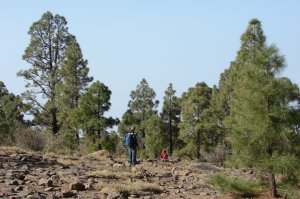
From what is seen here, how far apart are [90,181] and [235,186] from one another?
4.80 metres

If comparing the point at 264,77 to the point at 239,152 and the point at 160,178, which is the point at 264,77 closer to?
the point at 239,152

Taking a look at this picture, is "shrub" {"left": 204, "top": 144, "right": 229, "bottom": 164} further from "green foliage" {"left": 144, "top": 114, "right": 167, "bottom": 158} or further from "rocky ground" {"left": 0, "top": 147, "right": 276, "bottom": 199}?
"rocky ground" {"left": 0, "top": 147, "right": 276, "bottom": 199}

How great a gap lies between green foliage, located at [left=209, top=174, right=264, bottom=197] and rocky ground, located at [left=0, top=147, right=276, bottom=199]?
349 millimetres

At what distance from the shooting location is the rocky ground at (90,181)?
14.3 m

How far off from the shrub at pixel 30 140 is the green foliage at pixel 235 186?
19.8 metres

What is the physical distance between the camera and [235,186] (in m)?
16.0

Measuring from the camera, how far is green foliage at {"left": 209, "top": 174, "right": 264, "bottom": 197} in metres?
15.9

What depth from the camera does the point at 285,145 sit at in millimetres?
15211

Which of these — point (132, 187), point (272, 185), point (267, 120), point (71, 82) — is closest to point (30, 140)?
point (71, 82)

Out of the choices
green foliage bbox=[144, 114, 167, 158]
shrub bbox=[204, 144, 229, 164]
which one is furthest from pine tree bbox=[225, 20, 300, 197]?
green foliage bbox=[144, 114, 167, 158]

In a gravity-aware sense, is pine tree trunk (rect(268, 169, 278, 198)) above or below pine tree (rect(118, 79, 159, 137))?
below

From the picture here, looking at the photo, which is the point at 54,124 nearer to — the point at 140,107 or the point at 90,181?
the point at 140,107

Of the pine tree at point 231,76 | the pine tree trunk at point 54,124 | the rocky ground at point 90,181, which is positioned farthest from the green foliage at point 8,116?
the rocky ground at point 90,181

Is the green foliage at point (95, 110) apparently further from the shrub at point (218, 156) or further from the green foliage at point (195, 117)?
the green foliage at point (195, 117)
